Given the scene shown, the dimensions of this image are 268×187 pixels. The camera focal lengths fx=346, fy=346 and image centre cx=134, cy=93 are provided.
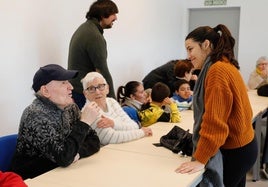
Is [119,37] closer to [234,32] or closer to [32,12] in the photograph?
[32,12]

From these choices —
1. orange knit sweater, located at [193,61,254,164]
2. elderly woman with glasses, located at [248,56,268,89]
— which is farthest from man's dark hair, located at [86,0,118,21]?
elderly woman with glasses, located at [248,56,268,89]

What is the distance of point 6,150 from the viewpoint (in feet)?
6.20

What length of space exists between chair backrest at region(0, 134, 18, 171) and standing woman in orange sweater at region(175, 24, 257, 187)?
2.99ft

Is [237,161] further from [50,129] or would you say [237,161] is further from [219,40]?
[50,129]

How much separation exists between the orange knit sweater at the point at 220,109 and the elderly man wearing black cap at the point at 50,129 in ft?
2.02

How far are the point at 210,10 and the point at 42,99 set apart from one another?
526 centimetres

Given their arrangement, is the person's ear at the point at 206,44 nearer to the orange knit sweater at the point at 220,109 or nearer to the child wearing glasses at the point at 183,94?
the orange knit sweater at the point at 220,109

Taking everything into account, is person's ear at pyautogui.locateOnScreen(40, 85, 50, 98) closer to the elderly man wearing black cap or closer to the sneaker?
the elderly man wearing black cap

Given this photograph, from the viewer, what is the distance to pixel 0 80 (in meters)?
2.82

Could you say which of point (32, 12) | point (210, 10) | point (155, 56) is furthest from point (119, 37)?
point (210, 10)

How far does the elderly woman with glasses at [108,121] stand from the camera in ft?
7.39

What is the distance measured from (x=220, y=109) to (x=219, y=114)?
0.08 feet

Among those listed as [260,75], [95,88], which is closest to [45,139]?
[95,88]

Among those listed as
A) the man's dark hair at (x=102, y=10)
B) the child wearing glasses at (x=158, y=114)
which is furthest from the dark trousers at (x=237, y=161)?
the man's dark hair at (x=102, y=10)
